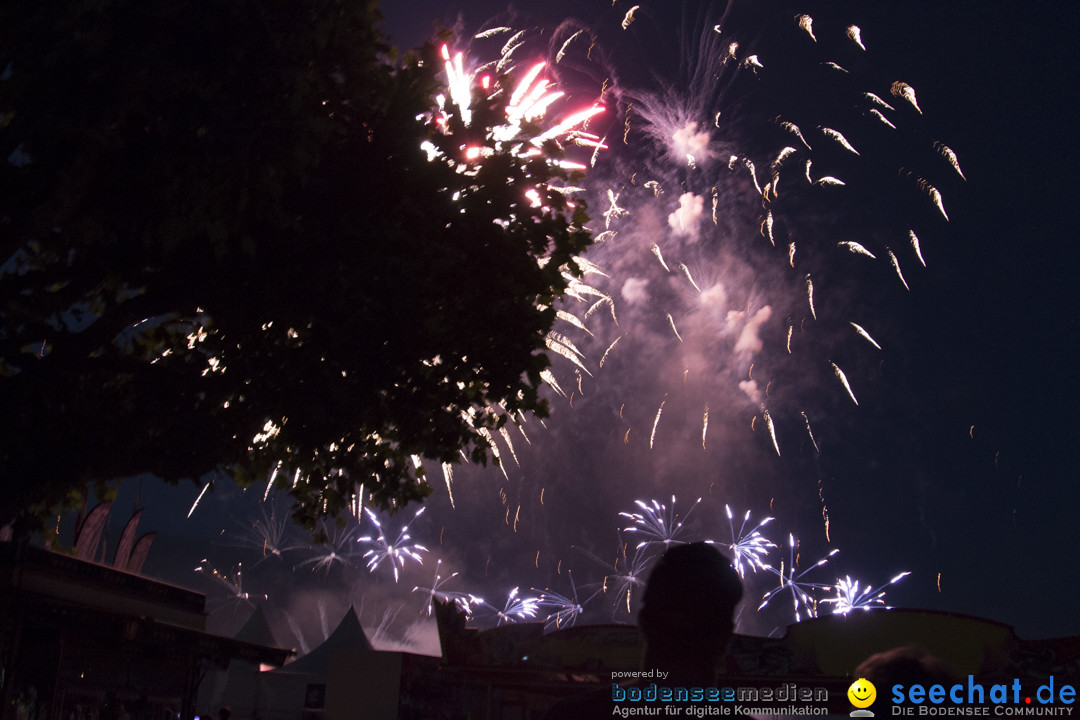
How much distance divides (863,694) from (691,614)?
5.16ft

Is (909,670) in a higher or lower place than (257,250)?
lower

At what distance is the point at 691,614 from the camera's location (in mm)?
2607

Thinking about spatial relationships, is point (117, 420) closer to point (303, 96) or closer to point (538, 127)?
point (303, 96)

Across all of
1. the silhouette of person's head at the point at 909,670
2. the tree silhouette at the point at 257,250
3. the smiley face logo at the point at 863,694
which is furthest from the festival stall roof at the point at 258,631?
the silhouette of person's head at the point at 909,670

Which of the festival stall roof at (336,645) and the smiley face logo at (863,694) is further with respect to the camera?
the festival stall roof at (336,645)

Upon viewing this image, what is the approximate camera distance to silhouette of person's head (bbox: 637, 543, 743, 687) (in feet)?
8.52

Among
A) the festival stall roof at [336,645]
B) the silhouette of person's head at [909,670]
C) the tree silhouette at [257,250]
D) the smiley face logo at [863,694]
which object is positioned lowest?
the festival stall roof at [336,645]

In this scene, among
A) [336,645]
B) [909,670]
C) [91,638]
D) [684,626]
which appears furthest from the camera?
[336,645]

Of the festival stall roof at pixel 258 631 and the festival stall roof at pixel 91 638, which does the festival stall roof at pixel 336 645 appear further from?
the festival stall roof at pixel 91 638

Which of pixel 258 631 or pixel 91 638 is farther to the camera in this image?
pixel 258 631

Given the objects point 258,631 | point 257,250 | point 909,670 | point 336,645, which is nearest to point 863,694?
point 909,670

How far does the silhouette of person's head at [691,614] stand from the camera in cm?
260

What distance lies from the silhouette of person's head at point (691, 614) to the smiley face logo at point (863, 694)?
1.28 m

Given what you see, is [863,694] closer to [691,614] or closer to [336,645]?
[691,614]
